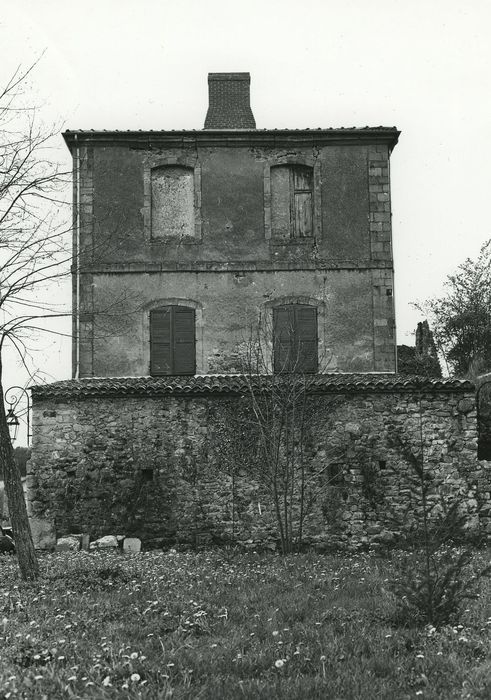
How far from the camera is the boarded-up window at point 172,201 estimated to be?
66.7 ft

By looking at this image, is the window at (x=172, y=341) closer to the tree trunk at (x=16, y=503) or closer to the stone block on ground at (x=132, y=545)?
the stone block on ground at (x=132, y=545)

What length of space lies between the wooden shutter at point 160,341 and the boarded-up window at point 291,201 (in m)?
3.52

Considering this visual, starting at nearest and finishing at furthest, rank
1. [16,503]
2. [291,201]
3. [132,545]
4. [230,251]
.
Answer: [16,503]
[132,545]
[230,251]
[291,201]

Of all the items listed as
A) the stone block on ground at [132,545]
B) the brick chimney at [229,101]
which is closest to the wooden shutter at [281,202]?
the brick chimney at [229,101]

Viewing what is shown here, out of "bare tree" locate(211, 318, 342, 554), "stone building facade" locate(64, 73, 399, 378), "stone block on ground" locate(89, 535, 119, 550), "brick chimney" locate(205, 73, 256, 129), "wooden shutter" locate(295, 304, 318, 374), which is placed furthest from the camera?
"brick chimney" locate(205, 73, 256, 129)

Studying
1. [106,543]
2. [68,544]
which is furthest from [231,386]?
[68,544]

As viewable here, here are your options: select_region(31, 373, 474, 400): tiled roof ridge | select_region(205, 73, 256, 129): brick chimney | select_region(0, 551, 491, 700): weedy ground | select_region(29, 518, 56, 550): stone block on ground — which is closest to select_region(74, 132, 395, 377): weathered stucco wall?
select_region(205, 73, 256, 129): brick chimney

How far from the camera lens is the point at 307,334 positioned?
1988 centimetres

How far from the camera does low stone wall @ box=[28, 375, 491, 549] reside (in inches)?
647

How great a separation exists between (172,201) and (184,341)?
144 inches

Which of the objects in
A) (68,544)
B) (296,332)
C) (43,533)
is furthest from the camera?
(296,332)

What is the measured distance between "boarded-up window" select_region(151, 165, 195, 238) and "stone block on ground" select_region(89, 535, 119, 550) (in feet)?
25.8

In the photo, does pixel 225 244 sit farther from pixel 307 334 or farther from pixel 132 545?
pixel 132 545

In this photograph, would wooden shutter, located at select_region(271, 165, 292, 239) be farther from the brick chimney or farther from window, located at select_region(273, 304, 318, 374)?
window, located at select_region(273, 304, 318, 374)
